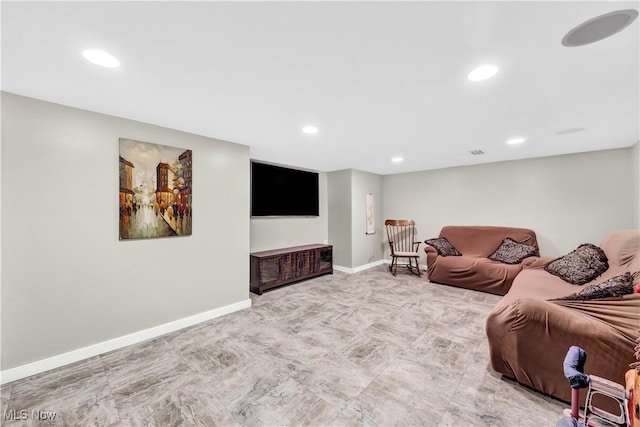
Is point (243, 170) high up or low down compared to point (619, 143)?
down

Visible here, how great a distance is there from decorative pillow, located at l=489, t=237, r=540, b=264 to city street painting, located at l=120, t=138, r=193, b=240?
469cm

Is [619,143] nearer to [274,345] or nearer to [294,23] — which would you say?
[294,23]

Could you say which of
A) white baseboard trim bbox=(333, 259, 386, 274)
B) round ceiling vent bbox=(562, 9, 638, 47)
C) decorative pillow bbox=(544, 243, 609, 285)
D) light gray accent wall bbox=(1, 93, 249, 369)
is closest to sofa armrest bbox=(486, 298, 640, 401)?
round ceiling vent bbox=(562, 9, 638, 47)

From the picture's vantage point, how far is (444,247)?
184 inches

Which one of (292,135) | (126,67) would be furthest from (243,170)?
(126,67)

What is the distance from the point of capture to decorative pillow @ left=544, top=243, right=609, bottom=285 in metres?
2.84

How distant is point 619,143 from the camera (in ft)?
11.2

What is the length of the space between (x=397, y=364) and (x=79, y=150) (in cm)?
326

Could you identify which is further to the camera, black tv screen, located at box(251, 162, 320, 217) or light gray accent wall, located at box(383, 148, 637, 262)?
black tv screen, located at box(251, 162, 320, 217)

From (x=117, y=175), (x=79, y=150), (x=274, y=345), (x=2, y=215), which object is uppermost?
(x=79, y=150)

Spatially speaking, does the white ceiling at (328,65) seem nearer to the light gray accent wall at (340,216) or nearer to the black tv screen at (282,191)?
the black tv screen at (282,191)

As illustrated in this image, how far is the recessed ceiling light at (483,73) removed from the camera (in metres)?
1.59

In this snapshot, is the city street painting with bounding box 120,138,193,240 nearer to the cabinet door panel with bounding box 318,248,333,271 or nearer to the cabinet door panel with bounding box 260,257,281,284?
the cabinet door panel with bounding box 260,257,281,284

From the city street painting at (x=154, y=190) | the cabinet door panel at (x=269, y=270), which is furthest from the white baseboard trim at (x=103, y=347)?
the city street painting at (x=154, y=190)
